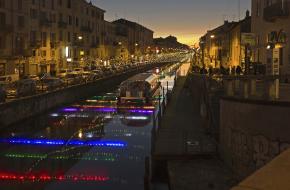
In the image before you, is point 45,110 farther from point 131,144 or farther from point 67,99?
point 131,144

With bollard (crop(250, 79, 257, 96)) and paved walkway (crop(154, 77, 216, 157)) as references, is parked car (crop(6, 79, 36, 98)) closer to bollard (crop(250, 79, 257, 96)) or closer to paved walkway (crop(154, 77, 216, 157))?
paved walkway (crop(154, 77, 216, 157))

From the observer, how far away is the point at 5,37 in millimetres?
55594

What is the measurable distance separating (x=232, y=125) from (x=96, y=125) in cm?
2054

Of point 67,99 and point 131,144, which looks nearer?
point 131,144

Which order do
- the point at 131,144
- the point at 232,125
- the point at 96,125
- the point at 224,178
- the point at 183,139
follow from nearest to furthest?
the point at 224,178 → the point at 232,125 → the point at 183,139 → the point at 131,144 → the point at 96,125

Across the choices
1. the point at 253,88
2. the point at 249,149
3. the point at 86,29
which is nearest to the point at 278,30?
the point at 253,88

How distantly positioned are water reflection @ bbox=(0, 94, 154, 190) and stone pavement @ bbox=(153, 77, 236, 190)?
218 centimetres

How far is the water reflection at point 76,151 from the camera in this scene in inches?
797

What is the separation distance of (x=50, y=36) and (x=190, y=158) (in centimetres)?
6189

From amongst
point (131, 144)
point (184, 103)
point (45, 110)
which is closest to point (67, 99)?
point (45, 110)

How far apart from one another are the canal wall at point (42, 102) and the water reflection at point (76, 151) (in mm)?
725

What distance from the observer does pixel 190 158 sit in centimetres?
1773

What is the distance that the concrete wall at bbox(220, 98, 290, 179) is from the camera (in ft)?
48.7

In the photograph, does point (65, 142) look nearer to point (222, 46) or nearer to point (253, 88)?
point (253, 88)
